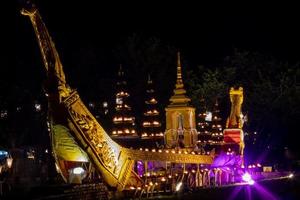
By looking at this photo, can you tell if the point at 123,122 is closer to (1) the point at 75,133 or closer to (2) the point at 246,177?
(2) the point at 246,177

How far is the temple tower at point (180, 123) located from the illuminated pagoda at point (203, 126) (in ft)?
3.31

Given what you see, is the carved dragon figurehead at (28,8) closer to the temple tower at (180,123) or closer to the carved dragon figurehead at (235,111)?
the temple tower at (180,123)

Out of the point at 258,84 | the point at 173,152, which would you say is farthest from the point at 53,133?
the point at 258,84

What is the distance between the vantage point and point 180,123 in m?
31.0

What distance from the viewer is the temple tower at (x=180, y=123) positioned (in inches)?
1212

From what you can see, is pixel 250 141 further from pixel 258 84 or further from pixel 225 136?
pixel 225 136

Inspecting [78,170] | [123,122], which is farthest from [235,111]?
[78,170]

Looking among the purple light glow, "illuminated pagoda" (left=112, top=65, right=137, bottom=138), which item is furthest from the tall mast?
the purple light glow

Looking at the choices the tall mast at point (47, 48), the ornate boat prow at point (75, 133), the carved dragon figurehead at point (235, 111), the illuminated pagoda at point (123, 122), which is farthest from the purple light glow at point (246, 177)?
the tall mast at point (47, 48)

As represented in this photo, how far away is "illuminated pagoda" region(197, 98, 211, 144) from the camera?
3376cm

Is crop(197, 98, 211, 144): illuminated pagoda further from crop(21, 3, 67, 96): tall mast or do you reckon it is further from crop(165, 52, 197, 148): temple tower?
crop(21, 3, 67, 96): tall mast

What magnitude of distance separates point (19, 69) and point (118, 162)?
1722cm

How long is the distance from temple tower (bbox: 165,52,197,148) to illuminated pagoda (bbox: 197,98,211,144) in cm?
101

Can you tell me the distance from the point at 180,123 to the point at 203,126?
7.00 meters
